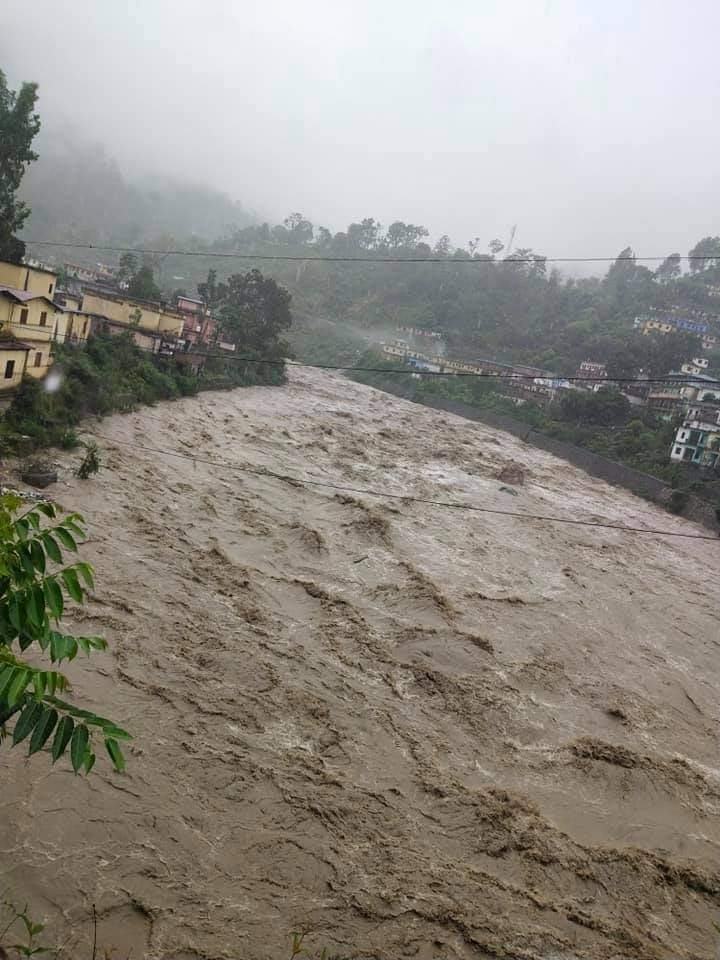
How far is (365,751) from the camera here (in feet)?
22.8

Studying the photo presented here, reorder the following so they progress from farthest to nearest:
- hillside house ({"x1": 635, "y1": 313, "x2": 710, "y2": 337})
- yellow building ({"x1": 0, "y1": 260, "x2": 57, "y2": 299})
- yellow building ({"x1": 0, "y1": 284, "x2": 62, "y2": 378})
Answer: hillside house ({"x1": 635, "y1": 313, "x2": 710, "y2": 337}) → yellow building ({"x1": 0, "y1": 260, "x2": 57, "y2": 299}) → yellow building ({"x1": 0, "y1": 284, "x2": 62, "y2": 378})

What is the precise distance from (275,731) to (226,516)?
6.92 meters

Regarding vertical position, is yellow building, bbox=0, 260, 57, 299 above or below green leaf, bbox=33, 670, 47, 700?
above

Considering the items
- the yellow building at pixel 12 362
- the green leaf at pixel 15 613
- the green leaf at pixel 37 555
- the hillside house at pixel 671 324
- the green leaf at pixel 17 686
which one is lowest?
the yellow building at pixel 12 362

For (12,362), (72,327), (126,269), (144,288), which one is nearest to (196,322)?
(144,288)

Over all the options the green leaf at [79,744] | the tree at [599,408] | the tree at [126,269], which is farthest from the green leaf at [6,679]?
the tree at [126,269]

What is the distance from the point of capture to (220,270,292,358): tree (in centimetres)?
3431

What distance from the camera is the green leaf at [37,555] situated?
7.63ft

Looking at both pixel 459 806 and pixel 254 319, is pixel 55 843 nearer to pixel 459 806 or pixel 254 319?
pixel 459 806

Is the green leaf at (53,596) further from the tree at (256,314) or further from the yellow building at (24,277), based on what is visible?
the tree at (256,314)

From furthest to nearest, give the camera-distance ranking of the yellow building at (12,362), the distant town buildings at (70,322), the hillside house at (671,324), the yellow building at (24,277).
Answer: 1. the hillside house at (671,324)
2. the yellow building at (24,277)
3. the distant town buildings at (70,322)
4. the yellow building at (12,362)

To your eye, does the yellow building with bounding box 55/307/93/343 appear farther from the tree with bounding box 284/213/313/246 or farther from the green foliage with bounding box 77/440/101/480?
the tree with bounding box 284/213/313/246

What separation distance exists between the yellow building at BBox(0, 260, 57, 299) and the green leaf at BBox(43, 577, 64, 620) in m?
17.6

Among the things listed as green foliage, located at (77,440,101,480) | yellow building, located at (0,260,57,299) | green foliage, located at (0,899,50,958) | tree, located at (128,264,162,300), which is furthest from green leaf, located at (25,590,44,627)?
tree, located at (128,264,162,300)
